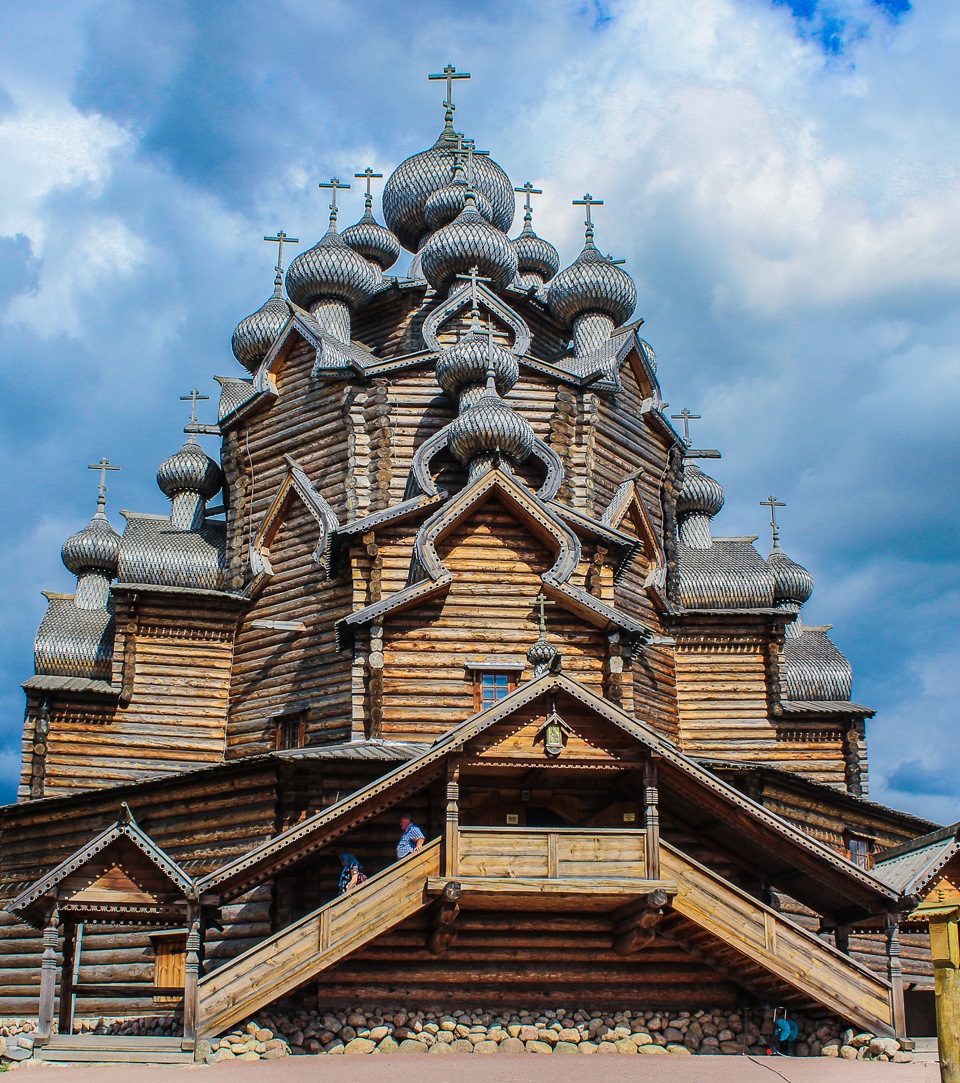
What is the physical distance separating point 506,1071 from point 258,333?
58.4 feet

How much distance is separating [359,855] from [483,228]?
524 inches

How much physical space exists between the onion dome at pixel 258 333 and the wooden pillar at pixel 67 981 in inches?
571

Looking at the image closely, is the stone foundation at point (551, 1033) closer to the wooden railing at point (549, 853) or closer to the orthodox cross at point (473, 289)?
the wooden railing at point (549, 853)

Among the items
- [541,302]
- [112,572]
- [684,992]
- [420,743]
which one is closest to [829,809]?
[684,992]

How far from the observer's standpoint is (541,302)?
26.6 meters

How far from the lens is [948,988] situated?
28.6ft

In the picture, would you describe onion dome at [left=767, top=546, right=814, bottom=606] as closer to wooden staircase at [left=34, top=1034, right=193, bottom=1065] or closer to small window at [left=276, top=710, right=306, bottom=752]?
small window at [left=276, top=710, right=306, bottom=752]

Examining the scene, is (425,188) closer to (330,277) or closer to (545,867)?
(330,277)

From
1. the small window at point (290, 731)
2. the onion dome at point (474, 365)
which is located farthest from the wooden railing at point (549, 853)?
the onion dome at point (474, 365)

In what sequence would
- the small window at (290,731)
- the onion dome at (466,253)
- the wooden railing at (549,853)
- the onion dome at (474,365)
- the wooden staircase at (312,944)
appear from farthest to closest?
the onion dome at (466,253) → the onion dome at (474,365) → the small window at (290,731) → the wooden railing at (549,853) → the wooden staircase at (312,944)

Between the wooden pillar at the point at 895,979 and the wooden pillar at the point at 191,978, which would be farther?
the wooden pillar at the point at 895,979

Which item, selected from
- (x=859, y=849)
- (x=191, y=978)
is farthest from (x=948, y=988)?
(x=859, y=849)

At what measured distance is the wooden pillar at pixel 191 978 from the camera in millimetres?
12641

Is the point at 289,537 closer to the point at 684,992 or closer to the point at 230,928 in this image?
the point at 230,928
